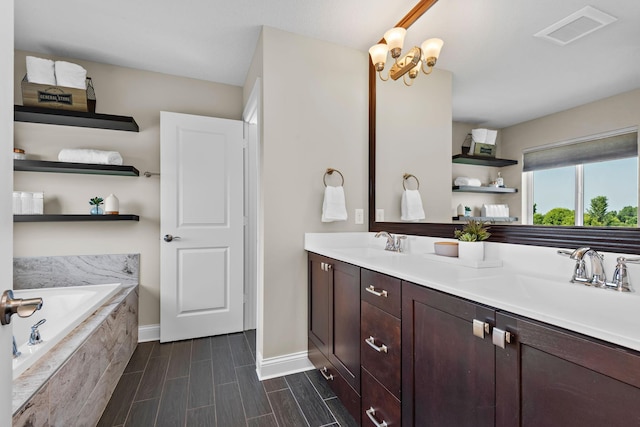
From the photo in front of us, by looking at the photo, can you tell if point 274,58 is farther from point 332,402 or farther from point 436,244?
point 332,402

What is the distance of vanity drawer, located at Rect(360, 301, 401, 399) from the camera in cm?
116

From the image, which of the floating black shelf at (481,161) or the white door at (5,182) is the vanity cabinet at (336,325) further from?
the white door at (5,182)

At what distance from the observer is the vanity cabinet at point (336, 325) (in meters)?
1.47

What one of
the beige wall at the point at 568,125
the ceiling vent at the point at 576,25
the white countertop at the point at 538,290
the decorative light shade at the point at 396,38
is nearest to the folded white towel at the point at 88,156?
the white countertop at the point at 538,290

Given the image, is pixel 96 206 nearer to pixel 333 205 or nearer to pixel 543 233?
pixel 333 205

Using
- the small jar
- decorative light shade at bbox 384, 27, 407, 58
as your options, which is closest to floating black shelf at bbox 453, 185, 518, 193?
decorative light shade at bbox 384, 27, 407, 58

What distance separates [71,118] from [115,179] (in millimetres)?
542

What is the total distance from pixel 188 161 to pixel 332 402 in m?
2.22

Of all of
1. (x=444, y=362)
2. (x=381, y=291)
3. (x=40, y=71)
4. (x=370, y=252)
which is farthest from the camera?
(x=40, y=71)

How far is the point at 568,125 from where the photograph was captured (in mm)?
1062

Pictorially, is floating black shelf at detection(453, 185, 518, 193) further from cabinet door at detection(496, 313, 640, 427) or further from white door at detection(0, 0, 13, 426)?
white door at detection(0, 0, 13, 426)

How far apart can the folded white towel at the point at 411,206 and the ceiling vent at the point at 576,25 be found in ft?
3.26

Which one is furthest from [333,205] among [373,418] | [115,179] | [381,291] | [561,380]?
[115,179]

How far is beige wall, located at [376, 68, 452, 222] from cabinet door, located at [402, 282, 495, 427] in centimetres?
79
